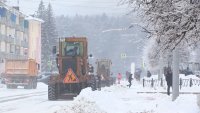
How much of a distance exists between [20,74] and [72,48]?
1668 cm

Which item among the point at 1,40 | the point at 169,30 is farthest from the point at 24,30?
the point at 169,30

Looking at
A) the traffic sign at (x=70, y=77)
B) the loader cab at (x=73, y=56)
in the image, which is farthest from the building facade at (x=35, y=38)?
the traffic sign at (x=70, y=77)

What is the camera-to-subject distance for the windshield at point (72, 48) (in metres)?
28.6

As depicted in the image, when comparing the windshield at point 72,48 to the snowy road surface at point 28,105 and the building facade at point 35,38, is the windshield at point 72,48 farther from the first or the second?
the building facade at point 35,38

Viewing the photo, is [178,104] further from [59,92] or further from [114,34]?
[114,34]

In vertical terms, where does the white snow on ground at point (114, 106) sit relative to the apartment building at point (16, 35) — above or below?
below

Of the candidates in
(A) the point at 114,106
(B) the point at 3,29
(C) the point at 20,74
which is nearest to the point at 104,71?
(C) the point at 20,74

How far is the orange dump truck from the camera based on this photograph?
1738 inches

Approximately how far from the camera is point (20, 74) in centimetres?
Answer: 4438

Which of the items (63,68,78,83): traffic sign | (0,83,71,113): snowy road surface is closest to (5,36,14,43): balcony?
(0,83,71,113): snowy road surface

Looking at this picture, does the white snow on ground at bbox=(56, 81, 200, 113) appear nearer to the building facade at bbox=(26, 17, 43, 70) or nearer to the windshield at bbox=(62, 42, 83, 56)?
the windshield at bbox=(62, 42, 83, 56)

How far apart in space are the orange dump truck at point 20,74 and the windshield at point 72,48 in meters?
16.2

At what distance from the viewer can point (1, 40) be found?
90000mm

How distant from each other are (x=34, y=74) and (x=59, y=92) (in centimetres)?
1831
